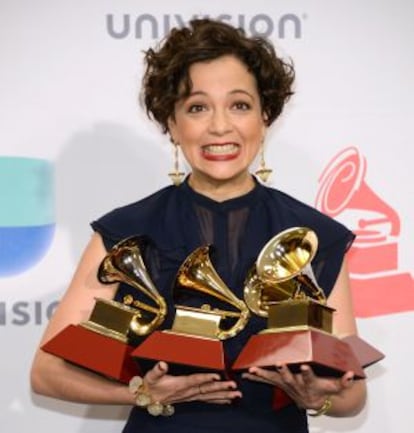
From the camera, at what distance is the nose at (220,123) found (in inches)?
56.0

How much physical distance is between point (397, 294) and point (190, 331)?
26.8 inches

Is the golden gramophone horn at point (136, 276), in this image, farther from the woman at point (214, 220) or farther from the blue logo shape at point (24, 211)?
the blue logo shape at point (24, 211)

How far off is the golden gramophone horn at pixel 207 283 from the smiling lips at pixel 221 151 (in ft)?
0.55

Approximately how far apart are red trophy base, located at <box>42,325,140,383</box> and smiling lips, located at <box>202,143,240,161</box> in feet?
1.12

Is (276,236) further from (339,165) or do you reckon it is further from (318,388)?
(339,165)

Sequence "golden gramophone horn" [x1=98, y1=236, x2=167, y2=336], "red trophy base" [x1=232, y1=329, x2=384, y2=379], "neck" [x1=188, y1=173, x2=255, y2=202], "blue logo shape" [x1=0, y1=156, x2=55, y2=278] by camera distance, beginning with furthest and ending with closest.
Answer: "blue logo shape" [x1=0, y1=156, x2=55, y2=278], "neck" [x1=188, y1=173, x2=255, y2=202], "golden gramophone horn" [x1=98, y1=236, x2=167, y2=336], "red trophy base" [x1=232, y1=329, x2=384, y2=379]

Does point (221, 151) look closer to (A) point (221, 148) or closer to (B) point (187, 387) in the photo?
(A) point (221, 148)

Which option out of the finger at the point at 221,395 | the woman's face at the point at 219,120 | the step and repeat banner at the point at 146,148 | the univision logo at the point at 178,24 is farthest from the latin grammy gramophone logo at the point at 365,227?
the finger at the point at 221,395

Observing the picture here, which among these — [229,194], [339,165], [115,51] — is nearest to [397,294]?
[339,165]

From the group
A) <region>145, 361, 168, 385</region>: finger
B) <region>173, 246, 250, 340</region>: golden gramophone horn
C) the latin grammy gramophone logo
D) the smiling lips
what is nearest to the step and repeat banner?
the latin grammy gramophone logo

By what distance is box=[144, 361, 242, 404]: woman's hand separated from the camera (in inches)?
48.9

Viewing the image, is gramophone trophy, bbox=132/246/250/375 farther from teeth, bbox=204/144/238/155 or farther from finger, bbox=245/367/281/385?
teeth, bbox=204/144/238/155

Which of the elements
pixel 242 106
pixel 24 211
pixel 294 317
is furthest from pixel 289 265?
pixel 24 211

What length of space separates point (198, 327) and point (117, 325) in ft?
0.45
